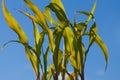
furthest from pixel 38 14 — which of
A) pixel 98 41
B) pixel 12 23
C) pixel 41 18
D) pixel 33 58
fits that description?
pixel 98 41

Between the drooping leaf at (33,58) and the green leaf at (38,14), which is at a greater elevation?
the green leaf at (38,14)

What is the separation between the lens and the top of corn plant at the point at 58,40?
5.31ft

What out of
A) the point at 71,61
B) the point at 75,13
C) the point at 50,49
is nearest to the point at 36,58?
the point at 50,49

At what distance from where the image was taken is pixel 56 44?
63.2 inches

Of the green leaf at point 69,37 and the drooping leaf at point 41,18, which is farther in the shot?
the green leaf at point 69,37

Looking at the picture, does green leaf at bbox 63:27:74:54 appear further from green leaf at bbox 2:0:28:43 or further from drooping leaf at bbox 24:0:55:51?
green leaf at bbox 2:0:28:43

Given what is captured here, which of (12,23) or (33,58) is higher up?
(12,23)

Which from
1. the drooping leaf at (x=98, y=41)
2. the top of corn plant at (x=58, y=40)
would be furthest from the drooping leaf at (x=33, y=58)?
the drooping leaf at (x=98, y=41)

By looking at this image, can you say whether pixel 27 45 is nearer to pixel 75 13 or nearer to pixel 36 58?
pixel 36 58

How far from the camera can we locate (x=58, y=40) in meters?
1.61

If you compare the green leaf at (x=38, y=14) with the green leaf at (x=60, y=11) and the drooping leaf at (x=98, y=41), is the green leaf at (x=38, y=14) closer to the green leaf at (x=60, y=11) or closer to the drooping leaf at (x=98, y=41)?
the green leaf at (x=60, y=11)

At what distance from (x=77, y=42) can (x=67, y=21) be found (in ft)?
0.43

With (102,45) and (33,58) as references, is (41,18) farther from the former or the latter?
(102,45)

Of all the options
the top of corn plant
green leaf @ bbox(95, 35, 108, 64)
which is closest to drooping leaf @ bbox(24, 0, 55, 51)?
the top of corn plant
